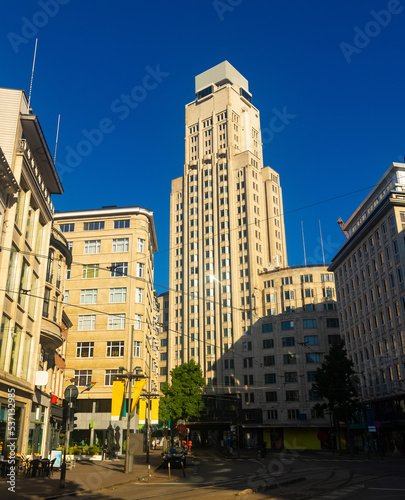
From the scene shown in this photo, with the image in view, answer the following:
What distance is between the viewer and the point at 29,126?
31047 mm

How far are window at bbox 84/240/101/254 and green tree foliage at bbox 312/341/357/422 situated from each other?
33.1 metres

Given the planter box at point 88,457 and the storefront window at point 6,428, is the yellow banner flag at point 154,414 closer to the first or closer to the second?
the planter box at point 88,457

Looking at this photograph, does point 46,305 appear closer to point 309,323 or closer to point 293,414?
point 293,414

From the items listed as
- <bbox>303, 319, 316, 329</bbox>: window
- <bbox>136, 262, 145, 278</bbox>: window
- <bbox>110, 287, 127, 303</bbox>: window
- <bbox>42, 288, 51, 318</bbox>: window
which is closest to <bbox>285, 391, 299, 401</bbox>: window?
<bbox>303, 319, 316, 329</bbox>: window

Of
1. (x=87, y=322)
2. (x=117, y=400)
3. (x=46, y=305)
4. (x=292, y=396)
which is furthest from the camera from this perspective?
(x=292, y=396)

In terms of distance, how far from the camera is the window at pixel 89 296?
60.8 meters

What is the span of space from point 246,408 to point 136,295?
45.5 m

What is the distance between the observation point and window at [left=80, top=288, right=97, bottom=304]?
60812mm

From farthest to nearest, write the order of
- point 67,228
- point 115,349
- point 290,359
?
point 290,359, point 67,228, point 115,349

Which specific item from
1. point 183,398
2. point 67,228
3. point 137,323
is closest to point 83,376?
point 137,323

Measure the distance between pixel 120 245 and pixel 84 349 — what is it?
14257 mm

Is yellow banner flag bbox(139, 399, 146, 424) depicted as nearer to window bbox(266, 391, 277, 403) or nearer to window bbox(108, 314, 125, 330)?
window bbox(108, 314, 125, 330)

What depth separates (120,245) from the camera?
63.5 m

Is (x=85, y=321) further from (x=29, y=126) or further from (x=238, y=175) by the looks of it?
(x=238, y=175)
